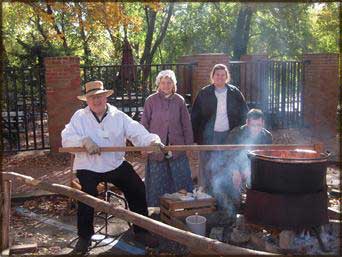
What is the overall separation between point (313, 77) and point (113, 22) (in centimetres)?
562

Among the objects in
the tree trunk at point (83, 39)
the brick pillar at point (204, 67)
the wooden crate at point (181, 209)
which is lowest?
the wooden crate at point (181, 209)

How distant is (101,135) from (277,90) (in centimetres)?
850

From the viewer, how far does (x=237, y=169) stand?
5.63 m

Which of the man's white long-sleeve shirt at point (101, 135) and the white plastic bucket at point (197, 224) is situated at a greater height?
the man's white long-sleeve shirt at point (101, 135)

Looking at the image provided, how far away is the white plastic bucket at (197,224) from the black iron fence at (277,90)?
7673 mm

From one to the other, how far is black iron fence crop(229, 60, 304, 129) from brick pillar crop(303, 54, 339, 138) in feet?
0.79

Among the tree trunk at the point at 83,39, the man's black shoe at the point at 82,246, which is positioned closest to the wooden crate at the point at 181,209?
the man's black shoe at the point at 82,246

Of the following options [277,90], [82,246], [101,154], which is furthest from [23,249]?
[277,90]

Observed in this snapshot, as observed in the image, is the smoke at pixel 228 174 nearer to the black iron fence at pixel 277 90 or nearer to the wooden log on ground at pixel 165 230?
the wooden log on ground at pixel 165 230

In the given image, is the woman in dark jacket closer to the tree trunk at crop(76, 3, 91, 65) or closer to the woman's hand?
the woman's hand

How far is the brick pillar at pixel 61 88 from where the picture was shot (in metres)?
9.44

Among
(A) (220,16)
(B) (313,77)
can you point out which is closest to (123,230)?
(B) (313,77)

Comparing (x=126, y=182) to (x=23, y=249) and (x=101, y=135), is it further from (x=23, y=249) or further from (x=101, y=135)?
(x=23, y=249)

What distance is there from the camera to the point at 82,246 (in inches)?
189
